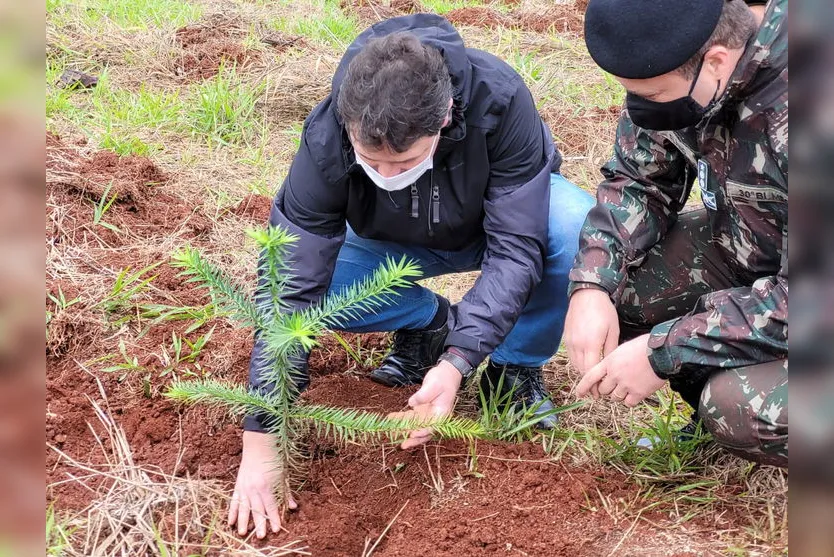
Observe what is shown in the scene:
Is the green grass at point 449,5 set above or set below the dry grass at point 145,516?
above

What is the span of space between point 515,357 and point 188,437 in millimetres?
1184

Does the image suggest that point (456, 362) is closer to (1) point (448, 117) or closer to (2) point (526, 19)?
(1) point (448, 117)

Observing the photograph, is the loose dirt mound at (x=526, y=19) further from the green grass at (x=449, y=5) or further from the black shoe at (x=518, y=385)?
the black shoe at (x=518, y=385)

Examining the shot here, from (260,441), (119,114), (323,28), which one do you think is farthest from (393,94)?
(323,28)

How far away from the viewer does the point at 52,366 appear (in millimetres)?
2846

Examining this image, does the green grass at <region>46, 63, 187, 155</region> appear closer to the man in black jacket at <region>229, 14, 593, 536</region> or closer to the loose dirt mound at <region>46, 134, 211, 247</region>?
the loose dirt mound at <region>46, 134, 211, 247</region>

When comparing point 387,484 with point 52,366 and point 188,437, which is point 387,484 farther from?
point 52,366

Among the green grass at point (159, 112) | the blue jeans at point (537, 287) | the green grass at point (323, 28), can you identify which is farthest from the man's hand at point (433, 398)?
the green grass at point (323, 28)

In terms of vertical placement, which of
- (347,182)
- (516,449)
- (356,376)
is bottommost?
(356,376)

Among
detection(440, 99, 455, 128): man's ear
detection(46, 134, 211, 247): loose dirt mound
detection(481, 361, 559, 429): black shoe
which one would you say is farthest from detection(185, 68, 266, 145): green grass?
detection(440, 99, 455, 128): man's ear

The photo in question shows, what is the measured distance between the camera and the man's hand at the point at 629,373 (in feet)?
7.14

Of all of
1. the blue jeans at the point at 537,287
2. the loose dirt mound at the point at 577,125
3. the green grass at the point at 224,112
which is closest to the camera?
the blue jeans at the point at 537,287

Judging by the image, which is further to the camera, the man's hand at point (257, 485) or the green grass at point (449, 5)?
the green grass at point (449, 5)
